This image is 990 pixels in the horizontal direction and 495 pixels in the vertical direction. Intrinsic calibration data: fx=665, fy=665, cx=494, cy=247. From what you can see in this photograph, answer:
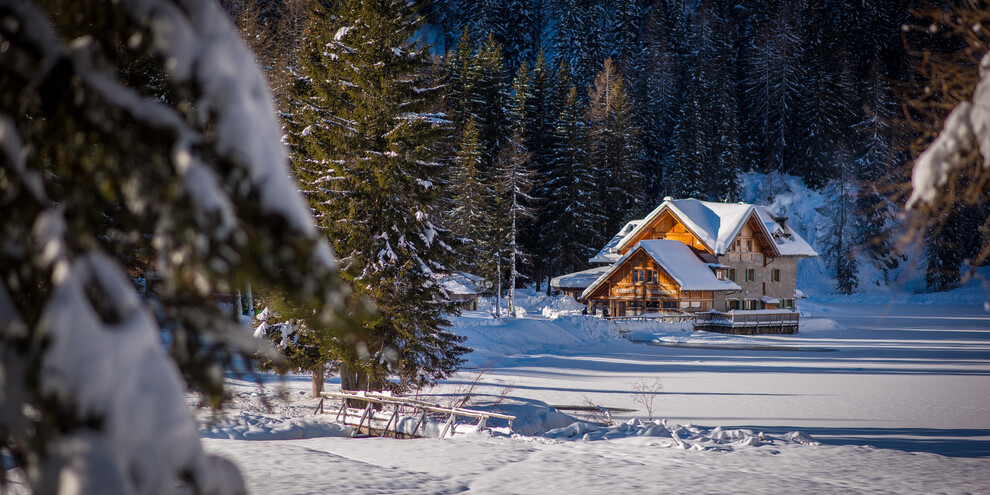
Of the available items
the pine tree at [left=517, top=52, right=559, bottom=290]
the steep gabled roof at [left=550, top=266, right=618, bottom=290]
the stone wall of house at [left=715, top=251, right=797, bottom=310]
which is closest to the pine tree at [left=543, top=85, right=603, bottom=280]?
the pine tree at [left=517, top=52, right=559, bottom=290]

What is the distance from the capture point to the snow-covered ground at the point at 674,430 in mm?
9586

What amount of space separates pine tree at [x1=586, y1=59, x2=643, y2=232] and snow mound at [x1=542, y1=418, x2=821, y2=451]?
165 ft

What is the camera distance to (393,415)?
47.8 feet

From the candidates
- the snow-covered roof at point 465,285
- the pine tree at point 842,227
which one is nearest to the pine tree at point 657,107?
the pine tree at point 842,227

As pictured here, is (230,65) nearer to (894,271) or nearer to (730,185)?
(730,185)

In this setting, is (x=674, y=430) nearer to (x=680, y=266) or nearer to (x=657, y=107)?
(x=680, y=266)

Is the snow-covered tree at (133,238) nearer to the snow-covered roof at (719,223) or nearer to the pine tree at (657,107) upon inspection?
the snow-covered roof at (719,223)

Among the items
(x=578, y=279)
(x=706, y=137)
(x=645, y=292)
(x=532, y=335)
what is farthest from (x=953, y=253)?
(x=532, y=335)

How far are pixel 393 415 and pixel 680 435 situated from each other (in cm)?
609

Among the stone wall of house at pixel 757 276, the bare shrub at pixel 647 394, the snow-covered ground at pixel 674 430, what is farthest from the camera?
the stone wall of house at pixel 757 276

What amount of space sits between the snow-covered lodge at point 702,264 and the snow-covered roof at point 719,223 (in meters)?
0.06

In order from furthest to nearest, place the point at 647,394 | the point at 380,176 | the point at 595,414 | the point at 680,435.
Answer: the point at 647,394
the point at 595,414
the point at 380,176
the point at 680,435

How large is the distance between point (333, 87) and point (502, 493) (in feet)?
38.8

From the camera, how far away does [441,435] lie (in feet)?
44.8
